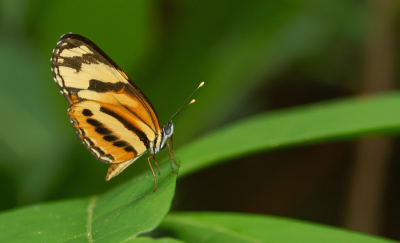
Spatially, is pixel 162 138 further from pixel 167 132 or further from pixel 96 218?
pixel 96 218

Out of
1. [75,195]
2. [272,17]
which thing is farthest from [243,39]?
[75,195]

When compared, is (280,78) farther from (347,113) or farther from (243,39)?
(347,113)

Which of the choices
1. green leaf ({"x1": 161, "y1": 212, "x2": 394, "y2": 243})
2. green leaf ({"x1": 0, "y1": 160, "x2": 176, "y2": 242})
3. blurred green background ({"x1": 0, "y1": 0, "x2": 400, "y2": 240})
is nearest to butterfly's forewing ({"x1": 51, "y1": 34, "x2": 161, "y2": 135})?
green leaf ({"x1": 0, "y1": 160, "x2": 176, "y2": 242})

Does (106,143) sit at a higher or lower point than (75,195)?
higher

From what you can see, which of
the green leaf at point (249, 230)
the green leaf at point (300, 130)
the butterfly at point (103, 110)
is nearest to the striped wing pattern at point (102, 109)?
the butterfly at point (103, 110)

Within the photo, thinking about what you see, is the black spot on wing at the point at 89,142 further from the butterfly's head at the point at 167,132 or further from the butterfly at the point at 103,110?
the butterfly's head at the point at 167,132

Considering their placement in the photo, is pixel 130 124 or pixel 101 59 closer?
pixel 101 59

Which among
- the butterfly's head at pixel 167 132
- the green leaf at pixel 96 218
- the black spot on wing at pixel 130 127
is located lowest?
the green leaf at pixel 96 218

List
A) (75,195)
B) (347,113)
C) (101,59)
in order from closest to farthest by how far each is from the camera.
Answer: (101,59)
(347,113)
(75,195)
